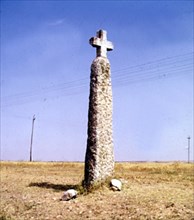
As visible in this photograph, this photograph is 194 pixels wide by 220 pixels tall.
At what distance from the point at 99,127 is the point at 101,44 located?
9.91 feet

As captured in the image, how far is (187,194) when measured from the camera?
11438 millimetres

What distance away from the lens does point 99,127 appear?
13.0 meters

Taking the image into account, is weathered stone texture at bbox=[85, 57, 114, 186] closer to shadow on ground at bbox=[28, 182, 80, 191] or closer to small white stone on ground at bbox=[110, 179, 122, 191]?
small white stone on ground at bbox=[110, 179, 122, 191]

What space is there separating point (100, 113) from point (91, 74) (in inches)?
54.8

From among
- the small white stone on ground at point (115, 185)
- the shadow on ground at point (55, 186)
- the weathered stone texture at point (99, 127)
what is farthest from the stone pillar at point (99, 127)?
the shadow on ground at point (55, 186)

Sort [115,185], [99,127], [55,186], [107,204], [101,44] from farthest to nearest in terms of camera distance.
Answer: [55,186] → [101,44] → [99,127] → [115,185] → [107,204]

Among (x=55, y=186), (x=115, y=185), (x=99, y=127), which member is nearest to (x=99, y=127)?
(x=99, y=127)

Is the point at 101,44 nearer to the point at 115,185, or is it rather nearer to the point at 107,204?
the point at 115,185

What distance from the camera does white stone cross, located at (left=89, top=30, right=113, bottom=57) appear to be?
14000mm

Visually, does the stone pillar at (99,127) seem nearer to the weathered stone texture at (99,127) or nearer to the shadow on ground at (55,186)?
the weathered stone texture at (99,127)

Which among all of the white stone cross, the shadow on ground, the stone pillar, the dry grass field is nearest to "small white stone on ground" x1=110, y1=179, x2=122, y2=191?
the dry grass field

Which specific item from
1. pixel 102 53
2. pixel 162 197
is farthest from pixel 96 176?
pixel 102 53

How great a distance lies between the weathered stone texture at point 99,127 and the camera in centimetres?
1276

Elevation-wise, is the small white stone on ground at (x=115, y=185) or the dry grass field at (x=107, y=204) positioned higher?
the small white stone on ground at (x=115, y=185)
